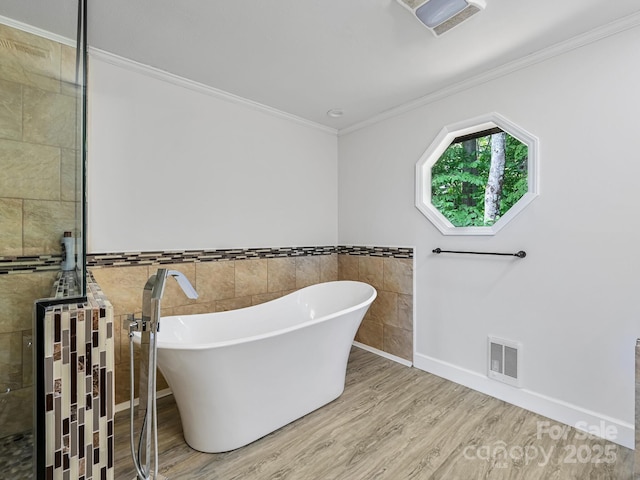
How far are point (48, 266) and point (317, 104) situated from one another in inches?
91.6

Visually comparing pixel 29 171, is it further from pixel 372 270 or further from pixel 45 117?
pixel 372 270

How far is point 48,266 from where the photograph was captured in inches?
70.6

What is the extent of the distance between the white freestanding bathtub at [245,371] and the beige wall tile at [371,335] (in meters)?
0.90

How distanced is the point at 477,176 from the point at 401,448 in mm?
2085

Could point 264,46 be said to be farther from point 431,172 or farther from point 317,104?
point 431,172

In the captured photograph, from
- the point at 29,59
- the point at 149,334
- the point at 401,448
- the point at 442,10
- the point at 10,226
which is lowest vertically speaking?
the point at 401,448

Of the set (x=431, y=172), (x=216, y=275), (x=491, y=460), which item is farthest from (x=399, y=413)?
(x=431, y=172)

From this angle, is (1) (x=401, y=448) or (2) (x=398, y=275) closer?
(1) (x=401, y=448)

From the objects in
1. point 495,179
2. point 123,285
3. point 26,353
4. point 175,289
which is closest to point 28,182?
point 123,285

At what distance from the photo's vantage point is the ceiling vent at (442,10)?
1579mm

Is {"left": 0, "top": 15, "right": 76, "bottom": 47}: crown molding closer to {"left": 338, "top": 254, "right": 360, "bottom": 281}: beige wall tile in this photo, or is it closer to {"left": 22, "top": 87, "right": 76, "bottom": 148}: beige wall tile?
{"left": 22, "top": 87, "right": 76, "bottom": 148}: beige wall tile

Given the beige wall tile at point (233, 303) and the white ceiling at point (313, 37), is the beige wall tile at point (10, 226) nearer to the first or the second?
the white ceiling at point (313, 37)

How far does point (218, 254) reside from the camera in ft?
8.50

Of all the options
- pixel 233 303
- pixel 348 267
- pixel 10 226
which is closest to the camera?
pixel 10 226
